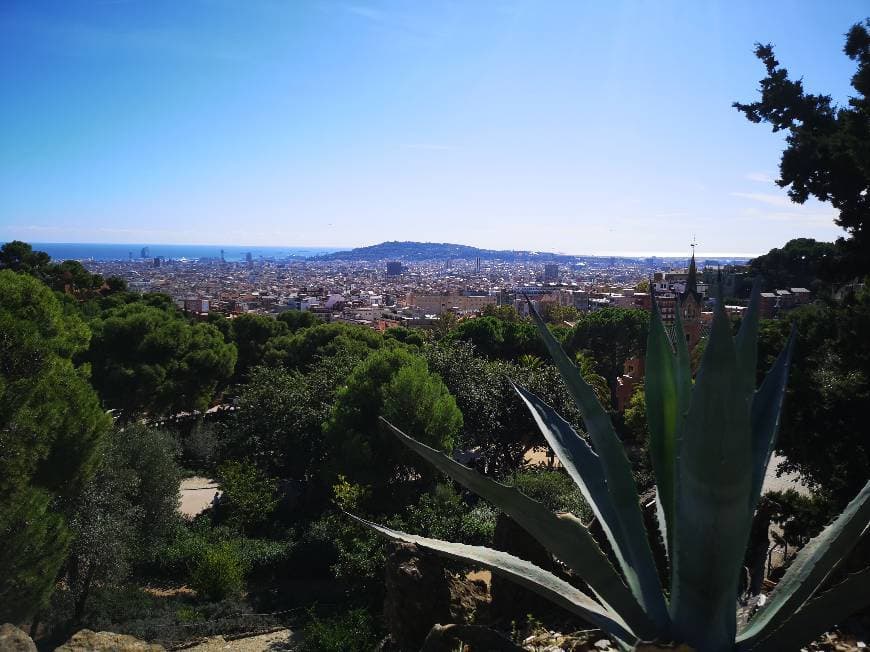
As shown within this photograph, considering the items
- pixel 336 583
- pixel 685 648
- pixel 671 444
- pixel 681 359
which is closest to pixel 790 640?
pixel 685 648

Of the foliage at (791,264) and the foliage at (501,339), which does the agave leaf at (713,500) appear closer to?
the foliage at (501,339)

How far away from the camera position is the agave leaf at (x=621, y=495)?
68.0 inches

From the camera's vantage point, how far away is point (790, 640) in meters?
1.42

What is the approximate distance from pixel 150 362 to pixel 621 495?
46.3ft

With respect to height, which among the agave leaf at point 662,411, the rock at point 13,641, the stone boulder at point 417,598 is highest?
the agave leaf at point 662,411

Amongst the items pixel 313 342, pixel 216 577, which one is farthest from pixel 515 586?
pixel 313 342

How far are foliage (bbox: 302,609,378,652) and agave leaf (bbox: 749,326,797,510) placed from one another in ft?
12.0

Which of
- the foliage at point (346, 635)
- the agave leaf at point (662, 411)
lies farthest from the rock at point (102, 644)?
the agave leaf at point (662, 411)

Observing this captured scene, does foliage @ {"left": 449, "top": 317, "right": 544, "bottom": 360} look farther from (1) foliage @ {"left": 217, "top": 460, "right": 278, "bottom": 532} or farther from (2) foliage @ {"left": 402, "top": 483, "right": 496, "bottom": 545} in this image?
(2) foliage @ {"left": 402, "top": 483, "right": 496, "bottom": 545}

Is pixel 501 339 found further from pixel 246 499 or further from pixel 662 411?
pixel 662 411

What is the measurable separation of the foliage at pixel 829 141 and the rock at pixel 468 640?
21.3 feet

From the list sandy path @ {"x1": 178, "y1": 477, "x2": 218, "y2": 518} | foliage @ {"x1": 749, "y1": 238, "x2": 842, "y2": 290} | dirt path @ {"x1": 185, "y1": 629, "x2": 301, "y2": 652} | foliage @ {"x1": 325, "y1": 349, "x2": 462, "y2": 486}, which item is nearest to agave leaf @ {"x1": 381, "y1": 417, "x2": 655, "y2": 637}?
dirt path @ {"x1": 185, "y1": 629, "x2": 301, "y2": 652}

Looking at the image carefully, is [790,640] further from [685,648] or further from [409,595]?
[409,595]

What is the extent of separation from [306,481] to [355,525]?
534 centimetres
